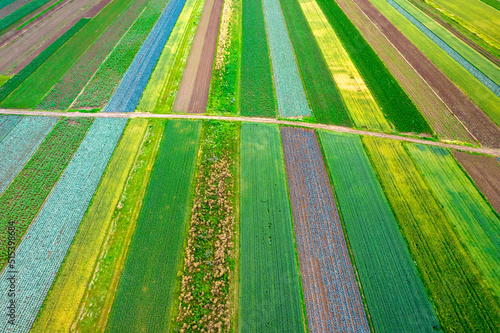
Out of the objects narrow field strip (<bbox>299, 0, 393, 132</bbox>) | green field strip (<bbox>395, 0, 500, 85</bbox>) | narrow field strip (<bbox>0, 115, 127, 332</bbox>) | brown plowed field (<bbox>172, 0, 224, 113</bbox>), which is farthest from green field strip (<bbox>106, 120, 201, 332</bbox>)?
green field strip (<bbox>395, 0, 500, 85</bbox>)

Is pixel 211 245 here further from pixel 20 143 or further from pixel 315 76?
pixel 315 76

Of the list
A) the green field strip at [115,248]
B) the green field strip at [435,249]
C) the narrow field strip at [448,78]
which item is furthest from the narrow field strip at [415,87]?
the green field strip at [115,248]

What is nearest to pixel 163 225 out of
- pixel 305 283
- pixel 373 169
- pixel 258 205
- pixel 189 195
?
pixel 189 195

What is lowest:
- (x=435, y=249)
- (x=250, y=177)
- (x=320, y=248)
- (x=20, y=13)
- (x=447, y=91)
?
(x=320, y=248)

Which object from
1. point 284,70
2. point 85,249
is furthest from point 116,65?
point 85,249

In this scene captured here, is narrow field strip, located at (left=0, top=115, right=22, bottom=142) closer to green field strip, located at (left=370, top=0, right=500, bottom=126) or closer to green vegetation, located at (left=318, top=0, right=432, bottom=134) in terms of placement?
green vegetation, located at (left=318, top=0, right=432, bottom=134)

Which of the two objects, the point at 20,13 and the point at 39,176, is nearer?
the point at 39,176

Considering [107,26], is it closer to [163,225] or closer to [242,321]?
[163,225]
